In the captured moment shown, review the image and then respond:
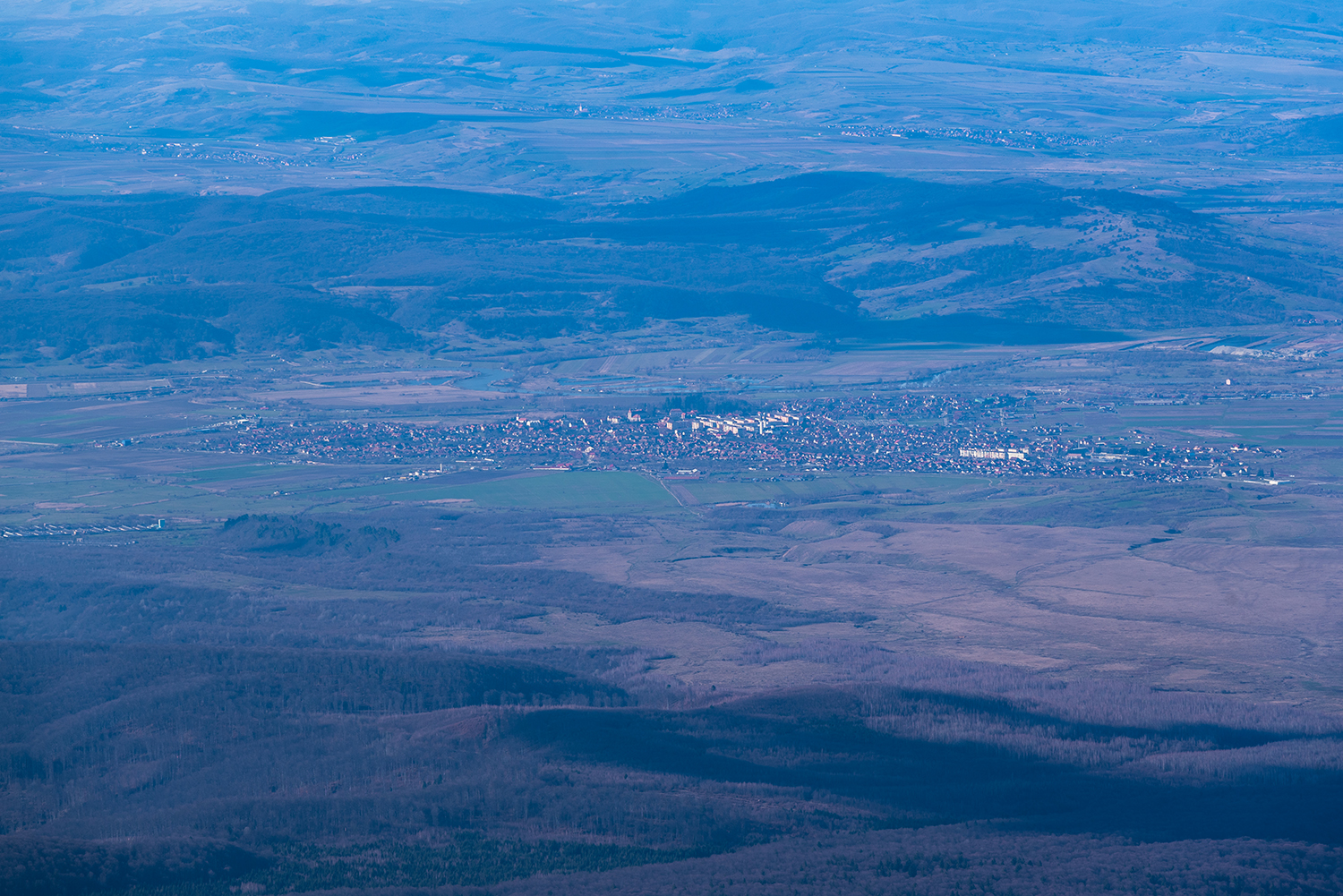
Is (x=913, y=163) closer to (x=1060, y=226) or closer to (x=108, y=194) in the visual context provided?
(x=1060, y=226)

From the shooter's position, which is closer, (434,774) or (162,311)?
(434,774)

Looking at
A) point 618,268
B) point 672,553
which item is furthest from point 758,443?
point 618,268

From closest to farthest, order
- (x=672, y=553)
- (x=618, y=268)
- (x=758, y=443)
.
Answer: (x=672, y=553)
(x=758, y=443)
(x=618, y=268)

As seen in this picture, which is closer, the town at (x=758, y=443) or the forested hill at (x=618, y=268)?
the town at (x=758, y=443)

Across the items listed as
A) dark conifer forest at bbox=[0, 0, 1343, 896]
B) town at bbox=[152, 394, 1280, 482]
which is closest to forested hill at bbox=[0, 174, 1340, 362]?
dark conifer forest at bbox=[0, 0, 1343, 896]

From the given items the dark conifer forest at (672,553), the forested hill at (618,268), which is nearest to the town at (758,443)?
the dark conifer forest at (672,553)

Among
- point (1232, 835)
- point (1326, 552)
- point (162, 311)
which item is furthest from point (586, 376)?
point (1232, 835)

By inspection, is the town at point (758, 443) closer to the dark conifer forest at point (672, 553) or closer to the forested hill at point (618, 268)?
the dark conifer forest at point (672, 553)

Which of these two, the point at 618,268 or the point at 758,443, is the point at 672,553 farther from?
the point at 618,268
